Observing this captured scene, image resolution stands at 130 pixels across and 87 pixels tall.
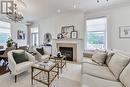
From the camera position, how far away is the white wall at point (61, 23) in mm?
5156

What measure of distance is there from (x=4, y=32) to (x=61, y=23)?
11.7 feet

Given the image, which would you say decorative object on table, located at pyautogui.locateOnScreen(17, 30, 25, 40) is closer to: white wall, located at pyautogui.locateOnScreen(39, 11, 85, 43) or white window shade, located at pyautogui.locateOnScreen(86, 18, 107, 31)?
white wall, located at pyautogui.locateOnScreen(39, 11, 85, 43)

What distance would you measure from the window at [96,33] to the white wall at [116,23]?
252mm

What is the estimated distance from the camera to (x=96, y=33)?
496 centimetres

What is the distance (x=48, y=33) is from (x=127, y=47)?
190 inches

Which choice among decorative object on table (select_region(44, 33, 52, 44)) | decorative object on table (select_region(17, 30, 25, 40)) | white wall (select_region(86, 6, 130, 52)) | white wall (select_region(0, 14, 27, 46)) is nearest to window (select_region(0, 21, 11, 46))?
white wall (select_region(0, 14, 27, 46))

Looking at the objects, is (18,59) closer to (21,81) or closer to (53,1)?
(21,81)

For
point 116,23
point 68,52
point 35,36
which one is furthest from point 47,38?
point 116,23

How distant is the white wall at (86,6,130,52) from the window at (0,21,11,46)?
18.4 ft

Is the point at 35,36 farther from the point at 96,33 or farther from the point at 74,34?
the point at 96,33

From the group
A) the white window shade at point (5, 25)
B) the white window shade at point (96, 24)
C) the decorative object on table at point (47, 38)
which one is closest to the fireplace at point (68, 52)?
the decorative object on table at point (47, 38)

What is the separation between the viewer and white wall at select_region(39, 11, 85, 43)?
5.16 metres

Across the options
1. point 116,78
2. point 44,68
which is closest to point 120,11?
point 116,78

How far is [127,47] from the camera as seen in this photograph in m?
4.19
